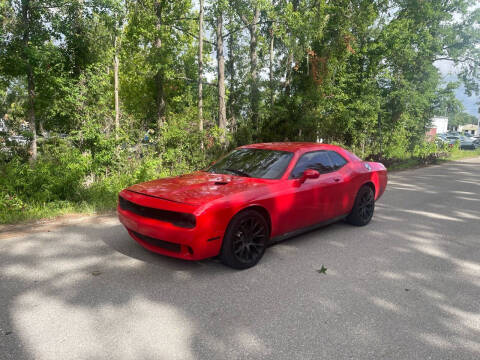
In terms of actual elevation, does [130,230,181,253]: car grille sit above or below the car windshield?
below

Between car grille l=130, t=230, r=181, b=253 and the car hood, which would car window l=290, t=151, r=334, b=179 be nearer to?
the car hood

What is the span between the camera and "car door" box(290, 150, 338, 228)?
4.74 m

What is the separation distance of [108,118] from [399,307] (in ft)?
34.2

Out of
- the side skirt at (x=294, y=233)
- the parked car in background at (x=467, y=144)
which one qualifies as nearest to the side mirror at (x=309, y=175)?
the side skirt at (x=294, y=233)

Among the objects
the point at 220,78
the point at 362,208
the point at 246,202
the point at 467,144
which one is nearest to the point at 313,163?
the point at 362,208

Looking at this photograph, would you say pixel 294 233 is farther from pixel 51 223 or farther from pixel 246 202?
pixel 51 223

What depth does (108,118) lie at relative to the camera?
1138 centimetres

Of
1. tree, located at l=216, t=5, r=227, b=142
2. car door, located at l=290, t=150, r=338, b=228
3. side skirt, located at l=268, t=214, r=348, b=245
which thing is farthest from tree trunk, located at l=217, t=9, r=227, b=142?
side skirt, located at l=268, t=214, r=348, b=245

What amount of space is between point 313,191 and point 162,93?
21455 mm

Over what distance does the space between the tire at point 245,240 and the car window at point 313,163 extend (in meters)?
0.93

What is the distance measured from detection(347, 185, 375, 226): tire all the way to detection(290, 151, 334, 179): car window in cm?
88

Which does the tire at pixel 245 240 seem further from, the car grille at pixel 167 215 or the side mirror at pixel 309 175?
the side mirror at pixel 309 175

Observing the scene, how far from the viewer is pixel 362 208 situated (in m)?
6.02

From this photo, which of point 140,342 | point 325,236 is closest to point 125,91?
point 325,236
